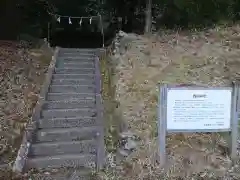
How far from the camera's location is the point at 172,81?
7277mm

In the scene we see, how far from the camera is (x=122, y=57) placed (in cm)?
936

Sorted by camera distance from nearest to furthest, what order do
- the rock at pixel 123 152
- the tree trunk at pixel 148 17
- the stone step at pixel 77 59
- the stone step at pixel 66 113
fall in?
1. the rock at pixel 123 152
2. the stone step at pixel 66 113
3. the stone step at pixel 77 59
4. the tree trunk at pixel 148 17

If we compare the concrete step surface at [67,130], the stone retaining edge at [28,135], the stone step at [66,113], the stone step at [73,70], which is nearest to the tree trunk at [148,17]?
the stone step at [73,70]

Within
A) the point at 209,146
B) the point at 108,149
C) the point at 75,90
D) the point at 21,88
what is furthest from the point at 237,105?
the point at 21,88

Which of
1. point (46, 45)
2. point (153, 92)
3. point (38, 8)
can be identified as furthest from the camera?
point (38, 8)

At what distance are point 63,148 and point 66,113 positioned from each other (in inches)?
46.7

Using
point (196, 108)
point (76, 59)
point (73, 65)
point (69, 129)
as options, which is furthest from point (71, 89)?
point (196, 108)

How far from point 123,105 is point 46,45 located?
18.7ft

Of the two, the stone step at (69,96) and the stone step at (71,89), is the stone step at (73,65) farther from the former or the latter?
the stone step at (69,96)

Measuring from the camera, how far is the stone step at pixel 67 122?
5.86 meters

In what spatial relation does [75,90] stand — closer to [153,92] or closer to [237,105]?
[153,92]

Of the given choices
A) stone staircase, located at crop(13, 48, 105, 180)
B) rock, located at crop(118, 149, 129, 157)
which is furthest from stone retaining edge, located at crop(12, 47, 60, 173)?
rock, located at crop(118, 149, 129, 157)

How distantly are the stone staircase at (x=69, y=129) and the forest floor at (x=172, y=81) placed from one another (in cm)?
39

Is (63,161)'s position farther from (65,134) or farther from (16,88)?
(16,88)
